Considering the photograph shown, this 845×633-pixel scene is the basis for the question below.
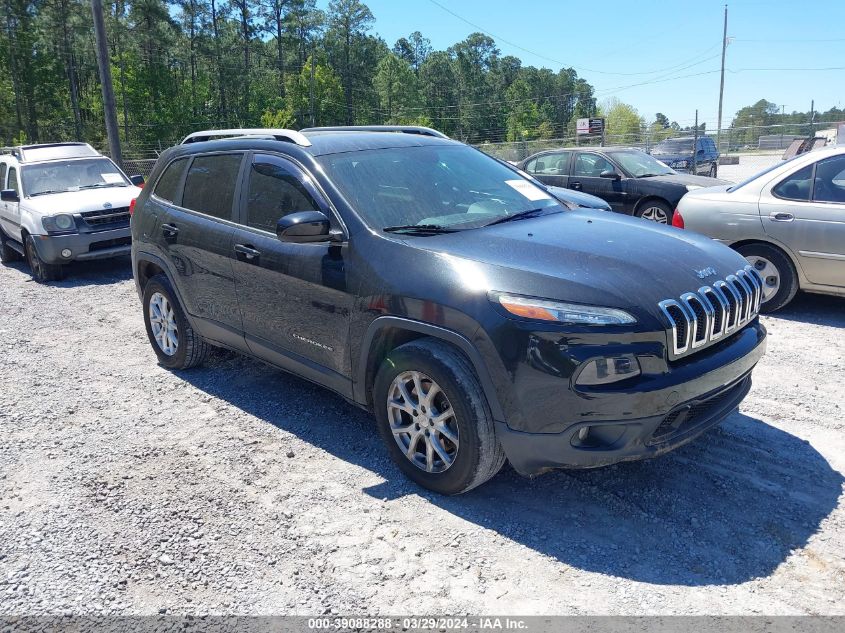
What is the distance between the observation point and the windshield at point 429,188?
3773 millimetres

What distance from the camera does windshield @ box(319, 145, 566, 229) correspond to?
377 cm

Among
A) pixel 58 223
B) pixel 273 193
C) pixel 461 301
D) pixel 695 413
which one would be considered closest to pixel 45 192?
pixel 58 223

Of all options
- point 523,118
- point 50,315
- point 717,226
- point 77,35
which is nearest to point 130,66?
point 77,35

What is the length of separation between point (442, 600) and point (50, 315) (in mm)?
6945

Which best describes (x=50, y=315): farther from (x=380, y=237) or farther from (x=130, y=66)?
(x=130, y=66)

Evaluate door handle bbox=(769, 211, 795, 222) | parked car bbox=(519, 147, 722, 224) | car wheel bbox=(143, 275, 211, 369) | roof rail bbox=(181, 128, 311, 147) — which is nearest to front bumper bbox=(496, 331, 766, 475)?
roof rail bbox=(181, 128, 311, 147)

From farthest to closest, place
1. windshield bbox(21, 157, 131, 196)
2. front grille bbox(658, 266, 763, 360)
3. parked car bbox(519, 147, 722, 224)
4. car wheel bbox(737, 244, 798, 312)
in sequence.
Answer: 1. parked car bbox(519, 147, 722, 224)
2. windshield bbox(21, 157, 131, 196)
3. car wheel bbox(737, 244, 798, 312)
4. front grille bbox(658, 266, 763, 360)

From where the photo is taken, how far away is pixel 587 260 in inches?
126

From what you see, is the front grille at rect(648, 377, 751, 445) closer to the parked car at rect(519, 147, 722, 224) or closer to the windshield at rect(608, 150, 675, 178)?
the parked car at rect(519, 147, 722, 224)

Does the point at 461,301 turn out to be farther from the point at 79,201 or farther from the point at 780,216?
the point at 79,201

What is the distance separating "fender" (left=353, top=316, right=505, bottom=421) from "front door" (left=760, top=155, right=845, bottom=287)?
4501mm

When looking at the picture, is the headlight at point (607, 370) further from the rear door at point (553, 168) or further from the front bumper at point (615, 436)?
the rear door at point (553, 168)

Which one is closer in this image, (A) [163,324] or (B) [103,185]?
(A) [163,324]

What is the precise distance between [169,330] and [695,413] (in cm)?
406
